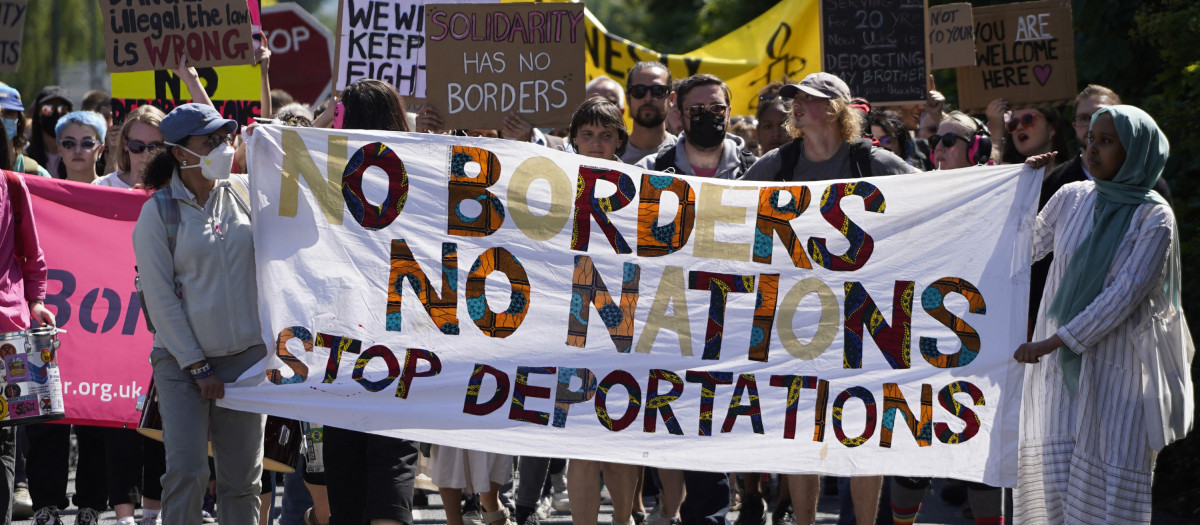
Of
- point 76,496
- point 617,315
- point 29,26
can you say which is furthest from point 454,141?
point 29,26

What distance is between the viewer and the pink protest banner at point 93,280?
702cm

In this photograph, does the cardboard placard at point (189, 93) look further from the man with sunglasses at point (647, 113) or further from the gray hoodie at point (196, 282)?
the gray hoodie at point (196, 282)

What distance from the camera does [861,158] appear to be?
19.9 feet

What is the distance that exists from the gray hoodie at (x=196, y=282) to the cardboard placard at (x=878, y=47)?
4.23 meters

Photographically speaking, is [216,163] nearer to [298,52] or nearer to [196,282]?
[196,282]

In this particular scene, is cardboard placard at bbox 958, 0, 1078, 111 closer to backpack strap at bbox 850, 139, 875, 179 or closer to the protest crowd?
the protest crowd

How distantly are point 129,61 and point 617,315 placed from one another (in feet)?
12.3

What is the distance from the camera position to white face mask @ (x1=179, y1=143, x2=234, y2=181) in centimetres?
533

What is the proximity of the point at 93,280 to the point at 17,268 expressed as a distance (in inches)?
44.3

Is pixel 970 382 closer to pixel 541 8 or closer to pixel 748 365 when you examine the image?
pixel 748 365

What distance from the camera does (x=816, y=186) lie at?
5.70m

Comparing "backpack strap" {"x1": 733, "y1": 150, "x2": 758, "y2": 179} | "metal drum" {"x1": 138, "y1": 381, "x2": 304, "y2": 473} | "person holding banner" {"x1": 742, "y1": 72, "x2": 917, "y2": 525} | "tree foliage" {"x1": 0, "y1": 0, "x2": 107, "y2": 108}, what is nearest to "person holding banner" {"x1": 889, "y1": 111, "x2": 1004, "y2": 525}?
"person holding banner" {"x1": 742, "y1": 72, "x2": 917, "y2": 525}

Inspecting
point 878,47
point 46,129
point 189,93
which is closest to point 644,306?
point 878,47

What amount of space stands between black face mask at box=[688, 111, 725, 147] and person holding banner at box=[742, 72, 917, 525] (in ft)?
1.58
